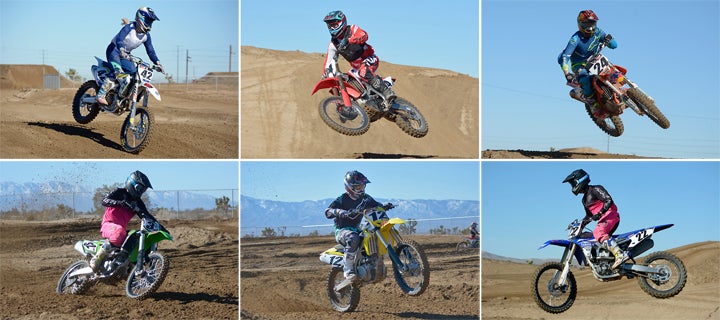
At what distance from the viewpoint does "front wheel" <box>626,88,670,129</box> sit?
1584cm

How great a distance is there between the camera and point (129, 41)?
15.4 meters

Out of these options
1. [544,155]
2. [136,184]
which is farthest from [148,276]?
[544,155]

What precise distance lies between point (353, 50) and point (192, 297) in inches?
186

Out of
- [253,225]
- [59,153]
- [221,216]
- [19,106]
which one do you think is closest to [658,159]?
[253,225]

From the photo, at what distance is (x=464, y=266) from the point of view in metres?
17.5

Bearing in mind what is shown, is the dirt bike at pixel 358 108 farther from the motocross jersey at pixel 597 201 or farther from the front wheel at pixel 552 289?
the front wheel at pixel 552 289

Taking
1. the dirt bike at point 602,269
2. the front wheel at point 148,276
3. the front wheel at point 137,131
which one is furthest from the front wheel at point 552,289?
the front wheel at point 137,131

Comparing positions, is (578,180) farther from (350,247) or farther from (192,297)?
(192,297)

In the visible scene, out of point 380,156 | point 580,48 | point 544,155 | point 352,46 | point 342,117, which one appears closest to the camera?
point 342,117

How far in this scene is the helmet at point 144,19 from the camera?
50.4 ft

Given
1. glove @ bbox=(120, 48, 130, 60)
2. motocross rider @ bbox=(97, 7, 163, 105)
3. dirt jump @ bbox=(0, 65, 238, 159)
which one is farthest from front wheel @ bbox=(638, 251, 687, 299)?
glove @ bbox=(120, 48, 130, 60)

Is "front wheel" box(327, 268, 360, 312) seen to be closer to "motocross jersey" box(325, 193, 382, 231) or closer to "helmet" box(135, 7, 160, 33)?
"motocross jersey" box(325, 193, 382, 231)

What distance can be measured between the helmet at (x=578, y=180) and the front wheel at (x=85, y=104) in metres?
7.39

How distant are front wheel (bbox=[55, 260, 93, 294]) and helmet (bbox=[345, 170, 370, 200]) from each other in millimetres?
4107
